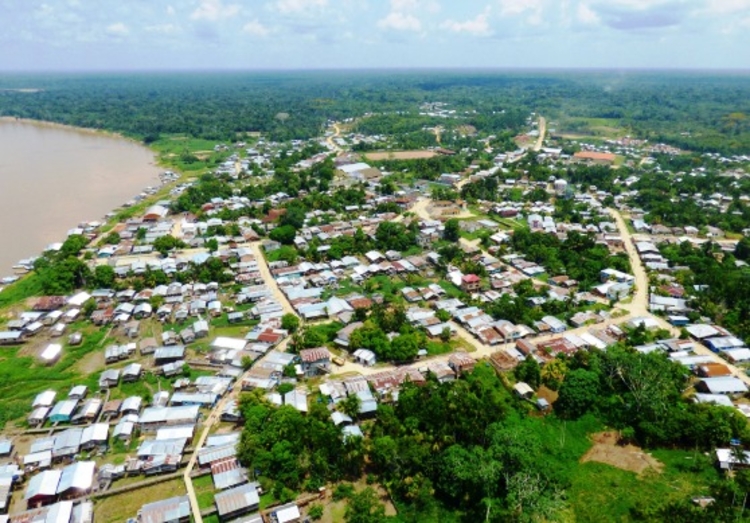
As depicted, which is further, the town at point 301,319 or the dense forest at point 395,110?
the dense forest at point 395,110

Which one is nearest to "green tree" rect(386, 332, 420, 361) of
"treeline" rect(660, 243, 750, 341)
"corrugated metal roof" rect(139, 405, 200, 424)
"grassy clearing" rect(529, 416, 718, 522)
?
"grassy clearing" rect(529, 416, 718, 522)

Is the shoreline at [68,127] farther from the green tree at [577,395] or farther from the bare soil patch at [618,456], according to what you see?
the bare soil patch at [618,456]

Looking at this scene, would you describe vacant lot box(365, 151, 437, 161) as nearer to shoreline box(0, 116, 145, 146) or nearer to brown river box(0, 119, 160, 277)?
brown river box(0, 119, 160, 277)

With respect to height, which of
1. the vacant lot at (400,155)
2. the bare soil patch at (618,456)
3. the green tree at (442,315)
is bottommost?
the vacant lot at (400,155)

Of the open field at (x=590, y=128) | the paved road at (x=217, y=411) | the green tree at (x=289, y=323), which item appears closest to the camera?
the paved road at (x=217, y=411)

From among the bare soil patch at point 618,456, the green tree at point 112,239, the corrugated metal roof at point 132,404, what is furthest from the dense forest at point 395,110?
the corrugated metal roof at point 132,404

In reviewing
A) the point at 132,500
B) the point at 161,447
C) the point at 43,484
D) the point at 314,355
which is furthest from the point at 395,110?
the point at 43,484
